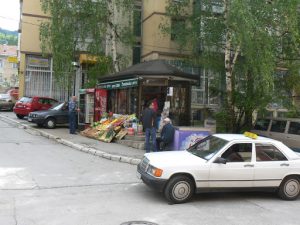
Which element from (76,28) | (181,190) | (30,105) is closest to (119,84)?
(76,28)

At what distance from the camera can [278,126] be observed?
1680cm

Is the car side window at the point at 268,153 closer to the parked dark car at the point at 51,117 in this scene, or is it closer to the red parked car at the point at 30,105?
the parked dark car at the point at 51,117

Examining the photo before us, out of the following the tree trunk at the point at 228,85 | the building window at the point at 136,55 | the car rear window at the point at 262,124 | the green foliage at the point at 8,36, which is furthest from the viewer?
the green foliage at the point at 8,36

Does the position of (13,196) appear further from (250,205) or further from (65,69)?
(65,69)

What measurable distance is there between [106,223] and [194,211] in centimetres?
196

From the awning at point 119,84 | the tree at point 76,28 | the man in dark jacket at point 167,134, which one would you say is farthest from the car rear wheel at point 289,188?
the tree at point 76,28

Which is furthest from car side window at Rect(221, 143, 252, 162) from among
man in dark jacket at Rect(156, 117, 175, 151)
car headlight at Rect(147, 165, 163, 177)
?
man in dark jacket at Rect(156, 117, 175, 151)

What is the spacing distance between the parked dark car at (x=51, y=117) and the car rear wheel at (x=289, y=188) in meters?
14.6

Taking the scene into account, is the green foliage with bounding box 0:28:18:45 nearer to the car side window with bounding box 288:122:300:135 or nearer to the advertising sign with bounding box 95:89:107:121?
the advertising sign with bounding box 95:89:107:121

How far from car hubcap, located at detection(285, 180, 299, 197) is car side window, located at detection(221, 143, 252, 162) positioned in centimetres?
114

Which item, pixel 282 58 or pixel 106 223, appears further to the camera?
pixel 282 58

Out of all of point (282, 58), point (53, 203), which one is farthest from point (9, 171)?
point (282, 58)

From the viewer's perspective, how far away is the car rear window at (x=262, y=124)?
56.9ft

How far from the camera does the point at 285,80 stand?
18.4 m
